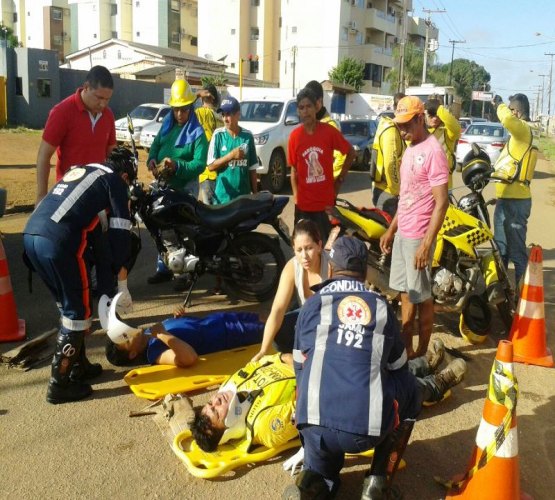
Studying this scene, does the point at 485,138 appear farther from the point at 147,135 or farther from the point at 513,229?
the point at 513,229

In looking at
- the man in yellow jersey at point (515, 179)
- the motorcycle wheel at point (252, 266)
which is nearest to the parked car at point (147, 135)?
the motorcycle wheel at point (252, 266)

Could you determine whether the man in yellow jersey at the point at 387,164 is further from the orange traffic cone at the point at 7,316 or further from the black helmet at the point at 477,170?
the orange traffic cone at the point at 7,316

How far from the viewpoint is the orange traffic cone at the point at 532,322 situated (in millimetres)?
4875

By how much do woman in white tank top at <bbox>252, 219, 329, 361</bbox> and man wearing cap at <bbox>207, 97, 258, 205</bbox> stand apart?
2477 mm

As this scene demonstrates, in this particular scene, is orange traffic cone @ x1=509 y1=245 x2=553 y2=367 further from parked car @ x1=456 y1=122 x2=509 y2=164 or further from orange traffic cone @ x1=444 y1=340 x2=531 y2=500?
parked car @ x1=456 y1=122 x2=509 y2=164

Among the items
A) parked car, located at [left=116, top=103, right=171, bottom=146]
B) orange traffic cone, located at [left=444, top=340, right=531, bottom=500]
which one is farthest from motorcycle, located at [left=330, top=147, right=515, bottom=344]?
parked car, located at [left=116, top=103, right=171, bottom=146]

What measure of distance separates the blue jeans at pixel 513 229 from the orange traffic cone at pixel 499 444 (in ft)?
10.4

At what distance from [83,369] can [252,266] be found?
2163mm

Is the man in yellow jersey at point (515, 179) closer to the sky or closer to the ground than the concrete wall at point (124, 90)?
closer to the ground

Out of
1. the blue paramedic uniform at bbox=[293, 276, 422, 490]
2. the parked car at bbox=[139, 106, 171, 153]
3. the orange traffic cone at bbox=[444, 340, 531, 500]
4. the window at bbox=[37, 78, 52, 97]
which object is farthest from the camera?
the window at bbox=[37, 78, 52, 97]

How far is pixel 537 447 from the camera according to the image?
12.0 feet

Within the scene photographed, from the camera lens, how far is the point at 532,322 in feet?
16.0

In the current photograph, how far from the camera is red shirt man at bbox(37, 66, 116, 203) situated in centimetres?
475

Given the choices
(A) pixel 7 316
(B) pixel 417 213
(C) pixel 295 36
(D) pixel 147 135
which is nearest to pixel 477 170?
(B) pixel 417 213
